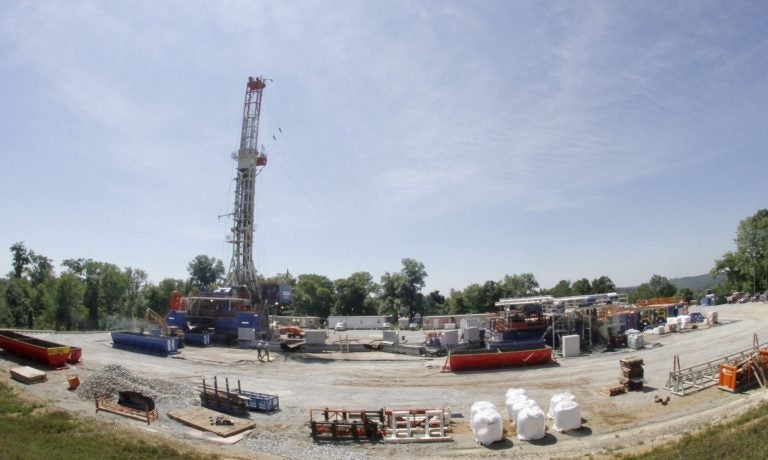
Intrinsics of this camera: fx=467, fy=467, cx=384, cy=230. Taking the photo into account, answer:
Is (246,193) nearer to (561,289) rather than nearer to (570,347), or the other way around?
(570,347)

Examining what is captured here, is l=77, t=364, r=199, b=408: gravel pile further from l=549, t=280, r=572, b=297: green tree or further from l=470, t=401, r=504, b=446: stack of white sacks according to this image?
l=549, t=280, r=572, b=297: green tree

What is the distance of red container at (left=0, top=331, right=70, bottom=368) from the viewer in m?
27.2

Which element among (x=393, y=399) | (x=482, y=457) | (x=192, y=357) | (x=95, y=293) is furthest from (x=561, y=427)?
(x=95, y=293)

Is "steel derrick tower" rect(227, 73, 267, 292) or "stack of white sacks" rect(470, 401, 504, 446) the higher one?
"steel derrick tower" rect(227, 73, 267, 292)

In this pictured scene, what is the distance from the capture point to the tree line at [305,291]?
239ft

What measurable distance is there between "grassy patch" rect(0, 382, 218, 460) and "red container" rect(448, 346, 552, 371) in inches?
614

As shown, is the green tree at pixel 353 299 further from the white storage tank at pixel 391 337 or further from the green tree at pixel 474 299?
the white storage tank at pixel 391 337

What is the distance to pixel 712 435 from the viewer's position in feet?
46.9

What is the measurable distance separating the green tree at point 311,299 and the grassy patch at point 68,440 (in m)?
73.4

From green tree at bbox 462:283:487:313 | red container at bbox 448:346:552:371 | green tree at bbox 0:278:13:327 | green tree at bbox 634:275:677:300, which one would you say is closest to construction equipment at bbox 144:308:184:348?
red container at bbox 448:346:552:371

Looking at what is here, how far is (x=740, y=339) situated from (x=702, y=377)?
12038mm

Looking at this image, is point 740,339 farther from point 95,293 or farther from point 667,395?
point 95,293

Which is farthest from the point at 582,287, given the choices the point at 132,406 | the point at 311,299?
the point at 132,406

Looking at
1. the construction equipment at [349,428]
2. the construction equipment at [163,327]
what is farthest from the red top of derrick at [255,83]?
the construction equipment at [349,428]
